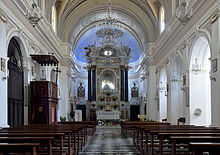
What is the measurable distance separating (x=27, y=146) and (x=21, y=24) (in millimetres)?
8541

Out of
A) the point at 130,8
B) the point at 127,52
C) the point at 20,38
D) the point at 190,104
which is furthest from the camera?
the point at 127,52

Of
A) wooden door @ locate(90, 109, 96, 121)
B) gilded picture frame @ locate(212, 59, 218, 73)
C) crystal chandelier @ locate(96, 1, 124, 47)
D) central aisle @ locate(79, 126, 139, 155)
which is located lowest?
wooden door @ locate(90, 109, 96, 121)

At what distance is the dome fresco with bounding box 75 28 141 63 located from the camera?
27.9 meters

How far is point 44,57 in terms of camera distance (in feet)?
39.2

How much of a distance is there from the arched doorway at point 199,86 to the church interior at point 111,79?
0.04 m

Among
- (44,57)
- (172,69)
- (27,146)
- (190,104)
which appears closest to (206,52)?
(190,104)

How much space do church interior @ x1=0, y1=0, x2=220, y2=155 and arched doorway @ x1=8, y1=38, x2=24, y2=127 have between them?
0.13 feet

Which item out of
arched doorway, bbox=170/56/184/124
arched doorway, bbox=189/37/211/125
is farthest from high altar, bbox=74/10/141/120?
arched doorway, bbox=189/37/211/125

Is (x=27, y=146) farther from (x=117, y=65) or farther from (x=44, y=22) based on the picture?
(x=117, y=65)

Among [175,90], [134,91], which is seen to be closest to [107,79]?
[134,91]

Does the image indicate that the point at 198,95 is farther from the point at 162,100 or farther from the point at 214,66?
the point at 162,100

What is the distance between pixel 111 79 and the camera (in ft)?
96.8

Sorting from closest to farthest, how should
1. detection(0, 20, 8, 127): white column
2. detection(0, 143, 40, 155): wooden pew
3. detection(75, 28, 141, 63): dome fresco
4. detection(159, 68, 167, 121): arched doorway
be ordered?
detection(0, 143, 40, 155): wooden pew, detection(0, 20, 8, 127): white column, detection(159, 68, 167, 121): arched doorway, detection(75, 28, 141, 63): dome fresco

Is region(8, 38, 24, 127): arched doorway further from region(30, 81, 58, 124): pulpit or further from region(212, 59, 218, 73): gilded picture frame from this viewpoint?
region(212, 59, 218, 73): gilded picture frame
